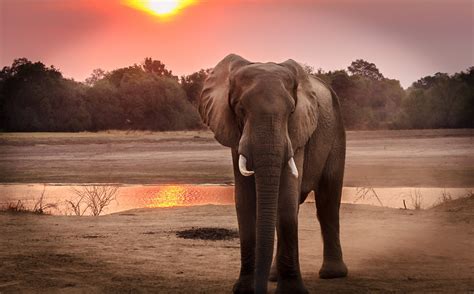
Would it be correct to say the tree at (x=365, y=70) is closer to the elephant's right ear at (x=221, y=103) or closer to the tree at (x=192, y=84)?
the tree at (x=192, y=84)

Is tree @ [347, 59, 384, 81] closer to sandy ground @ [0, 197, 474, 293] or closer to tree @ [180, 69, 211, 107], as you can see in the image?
tree @ [180, 69, 211, 107]

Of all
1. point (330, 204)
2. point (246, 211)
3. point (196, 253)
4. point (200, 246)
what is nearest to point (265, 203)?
point (246, 211)

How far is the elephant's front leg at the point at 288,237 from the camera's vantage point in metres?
8.58

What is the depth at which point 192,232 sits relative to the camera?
1404 centimetres

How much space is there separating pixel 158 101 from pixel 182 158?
12561 millimetres

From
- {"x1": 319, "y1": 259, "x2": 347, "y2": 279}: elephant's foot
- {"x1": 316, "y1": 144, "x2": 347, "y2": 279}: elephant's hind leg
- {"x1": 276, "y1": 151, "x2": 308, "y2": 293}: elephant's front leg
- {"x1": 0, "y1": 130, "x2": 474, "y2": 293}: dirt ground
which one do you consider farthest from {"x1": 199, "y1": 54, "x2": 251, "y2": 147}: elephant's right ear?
{"x1": 319, "y1": 259, "x2": 347, "y2": 279}: elephant's foot

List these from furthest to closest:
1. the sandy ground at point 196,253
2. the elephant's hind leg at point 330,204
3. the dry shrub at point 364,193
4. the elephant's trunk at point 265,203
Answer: the dry shrub at point 364,193 → the elephant's hind leg at point 330,204 → the sandy ground at point 196,253 → the elephant's trunk at point 265,203

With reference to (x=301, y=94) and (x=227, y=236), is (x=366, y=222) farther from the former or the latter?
(x=301, y=94)

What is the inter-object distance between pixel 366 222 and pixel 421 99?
28127 millimetres

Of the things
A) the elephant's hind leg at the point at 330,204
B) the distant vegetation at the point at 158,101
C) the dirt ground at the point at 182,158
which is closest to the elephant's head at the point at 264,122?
the elephant's hind leg at the point at 330,204

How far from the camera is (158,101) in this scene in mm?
44531

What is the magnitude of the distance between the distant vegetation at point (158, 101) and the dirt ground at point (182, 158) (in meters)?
1.06

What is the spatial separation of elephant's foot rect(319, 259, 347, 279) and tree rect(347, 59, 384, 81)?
33855 millimetres

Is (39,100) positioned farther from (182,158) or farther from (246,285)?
(246,285)
